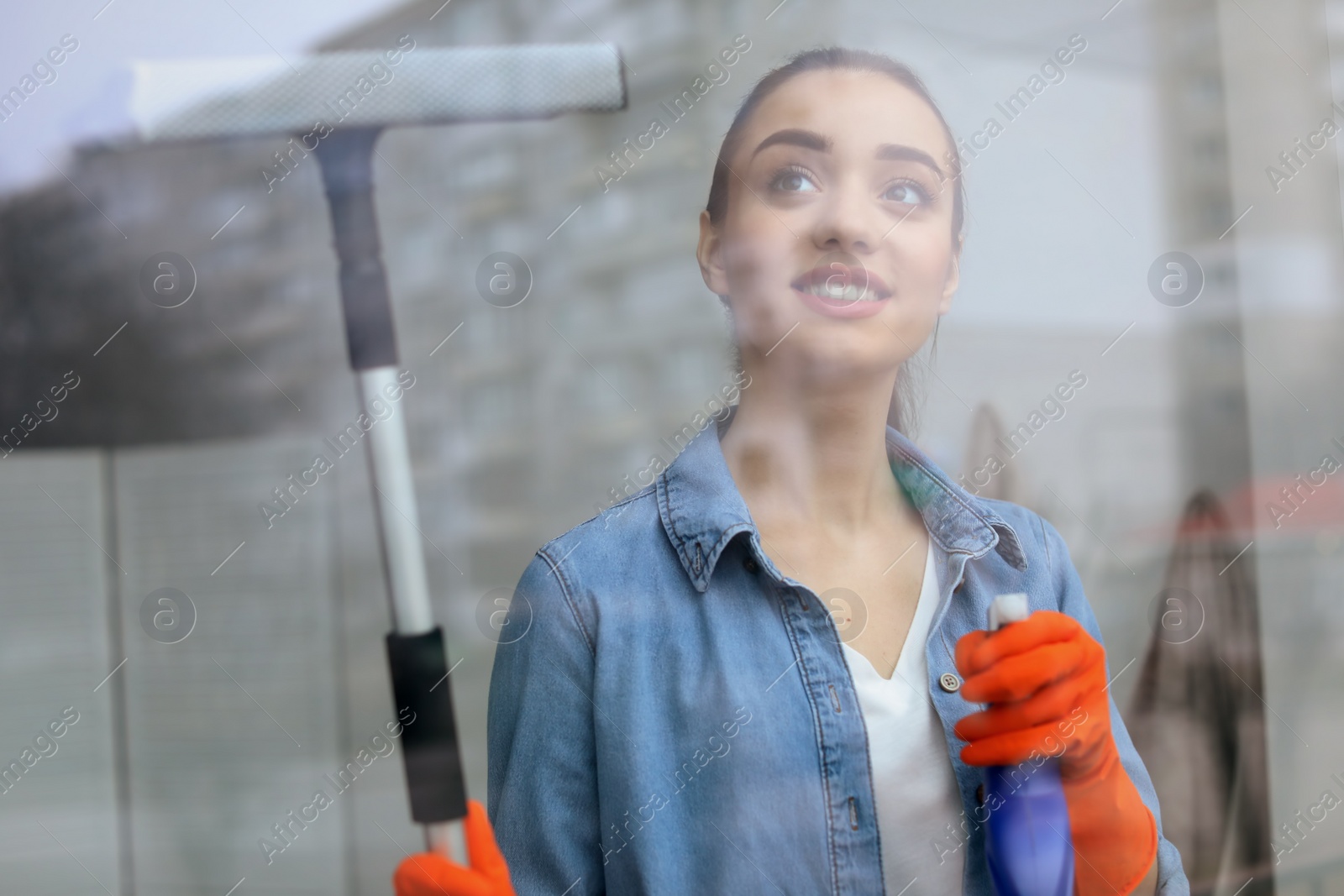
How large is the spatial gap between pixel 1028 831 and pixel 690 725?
1.14ft

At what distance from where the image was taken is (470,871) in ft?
3.38

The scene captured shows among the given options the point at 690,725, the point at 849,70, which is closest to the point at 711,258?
the point at 849,70

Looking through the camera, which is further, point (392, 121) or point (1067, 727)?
point (392, 121)

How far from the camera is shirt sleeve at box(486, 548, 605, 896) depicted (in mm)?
972

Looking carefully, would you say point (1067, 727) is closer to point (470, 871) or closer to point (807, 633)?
point (807, 633)

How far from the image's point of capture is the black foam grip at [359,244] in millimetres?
1151

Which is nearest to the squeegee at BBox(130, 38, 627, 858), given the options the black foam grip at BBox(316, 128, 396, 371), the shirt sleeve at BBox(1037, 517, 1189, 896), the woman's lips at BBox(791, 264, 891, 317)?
the black foam grip at BBox(316, 128, 396, 371)

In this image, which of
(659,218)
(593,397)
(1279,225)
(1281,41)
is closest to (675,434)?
(593,397)

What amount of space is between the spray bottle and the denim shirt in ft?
0.05

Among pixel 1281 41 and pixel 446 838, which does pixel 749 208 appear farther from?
pixel 1281 41

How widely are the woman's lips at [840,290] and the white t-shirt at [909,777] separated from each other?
355mm

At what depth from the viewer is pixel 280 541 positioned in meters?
1.34

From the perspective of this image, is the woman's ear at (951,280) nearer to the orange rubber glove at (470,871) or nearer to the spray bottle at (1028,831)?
the spray bottle at (1028,831)

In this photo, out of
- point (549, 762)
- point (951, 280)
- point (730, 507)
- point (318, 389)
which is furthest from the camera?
point (318, 389)
